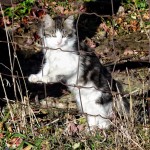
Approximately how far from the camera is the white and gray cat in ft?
19.4

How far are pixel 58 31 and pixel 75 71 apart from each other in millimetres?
510

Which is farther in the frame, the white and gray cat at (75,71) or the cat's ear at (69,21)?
the cat's ear at (69,21)

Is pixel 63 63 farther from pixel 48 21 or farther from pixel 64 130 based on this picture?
pixel 64 130

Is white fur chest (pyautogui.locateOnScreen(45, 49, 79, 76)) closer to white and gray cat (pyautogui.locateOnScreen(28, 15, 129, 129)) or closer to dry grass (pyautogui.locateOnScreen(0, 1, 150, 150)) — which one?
white and gray cat (pyautogui.locateOnScreen(28, 15, 129, 129))

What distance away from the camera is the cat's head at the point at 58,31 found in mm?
5996

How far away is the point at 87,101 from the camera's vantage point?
6.10m

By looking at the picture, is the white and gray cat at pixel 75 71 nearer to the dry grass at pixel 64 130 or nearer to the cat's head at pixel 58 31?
the cat's head at pixel 58 31

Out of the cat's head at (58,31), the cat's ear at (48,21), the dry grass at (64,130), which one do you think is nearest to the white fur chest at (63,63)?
the cat's head at (58,31)

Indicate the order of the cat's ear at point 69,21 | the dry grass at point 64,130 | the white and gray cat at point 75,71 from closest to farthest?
the dry grass at point 64,130
the white and gray cat at point 75,71
the cat's ear at point 69,21

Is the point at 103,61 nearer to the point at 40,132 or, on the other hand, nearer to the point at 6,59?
the point at 6,59

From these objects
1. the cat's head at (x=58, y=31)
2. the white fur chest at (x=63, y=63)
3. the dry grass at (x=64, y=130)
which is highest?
the cat's head at (x=58, y=31)

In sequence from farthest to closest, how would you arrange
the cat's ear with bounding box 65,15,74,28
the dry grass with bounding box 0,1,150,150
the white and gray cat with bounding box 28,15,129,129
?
the cat's ear with bounding box 65,15,74,28 → the white and gray cat with bounding box 28,15,129,129 → the dry grass with bounding box 0,1,150,150

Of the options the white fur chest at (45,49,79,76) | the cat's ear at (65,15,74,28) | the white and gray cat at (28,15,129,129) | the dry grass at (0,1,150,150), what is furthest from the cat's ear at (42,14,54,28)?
the dry grass at (0,1,150,150)

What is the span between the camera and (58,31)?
6055 mm
